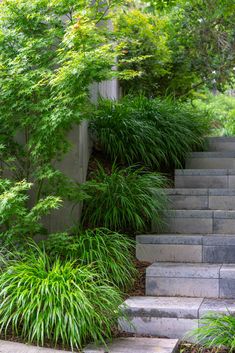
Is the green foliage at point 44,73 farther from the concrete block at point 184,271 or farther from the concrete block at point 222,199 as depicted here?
the concrete block at point 222,199

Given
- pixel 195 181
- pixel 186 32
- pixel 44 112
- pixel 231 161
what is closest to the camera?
pixel 44 112

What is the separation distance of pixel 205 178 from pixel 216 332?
2.92m

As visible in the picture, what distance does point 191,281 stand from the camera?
4758 mm

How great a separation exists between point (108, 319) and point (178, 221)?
1.87 meters

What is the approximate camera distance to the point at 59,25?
5.22m

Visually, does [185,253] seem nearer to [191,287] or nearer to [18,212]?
[191,287]

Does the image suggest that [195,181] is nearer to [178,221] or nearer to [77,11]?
[178,221]

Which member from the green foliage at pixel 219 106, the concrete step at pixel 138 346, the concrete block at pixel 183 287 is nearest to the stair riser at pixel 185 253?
the concrete block at pixel 183 287

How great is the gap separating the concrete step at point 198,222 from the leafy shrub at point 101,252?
76 cm

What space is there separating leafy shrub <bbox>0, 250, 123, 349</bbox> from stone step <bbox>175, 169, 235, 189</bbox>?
262cm

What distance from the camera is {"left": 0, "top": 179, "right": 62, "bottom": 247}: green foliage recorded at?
4.44 metres

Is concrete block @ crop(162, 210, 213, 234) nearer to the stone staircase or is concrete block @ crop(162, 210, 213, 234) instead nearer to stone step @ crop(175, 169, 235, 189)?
the stone staircase

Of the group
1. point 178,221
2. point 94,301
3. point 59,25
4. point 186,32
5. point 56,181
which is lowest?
point 94,301

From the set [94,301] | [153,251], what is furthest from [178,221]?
[94,301]
